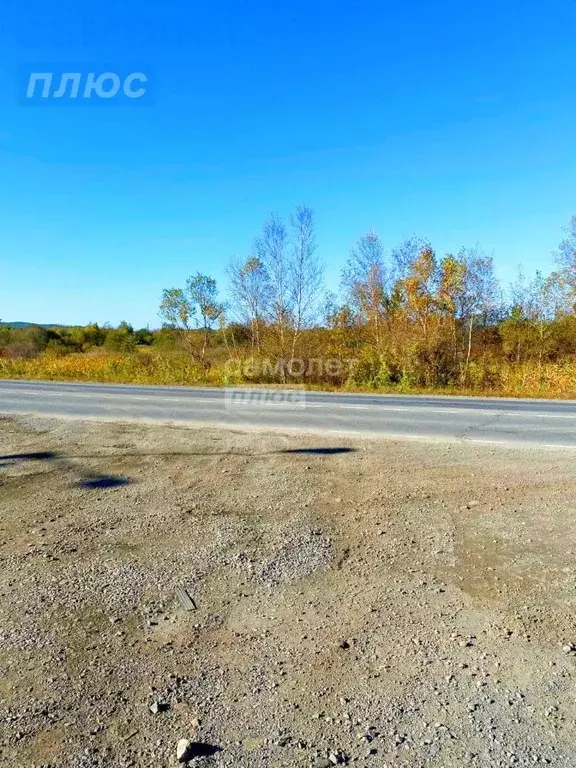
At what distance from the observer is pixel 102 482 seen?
6035mm

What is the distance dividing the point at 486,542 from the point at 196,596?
2.53 meters

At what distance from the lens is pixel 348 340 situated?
20047mm

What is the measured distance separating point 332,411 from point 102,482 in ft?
22.3

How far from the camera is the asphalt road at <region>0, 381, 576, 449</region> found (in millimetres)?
9031

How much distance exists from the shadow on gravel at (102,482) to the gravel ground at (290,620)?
0.20 feet

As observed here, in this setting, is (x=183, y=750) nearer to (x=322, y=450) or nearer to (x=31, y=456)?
(x=322, y=450)

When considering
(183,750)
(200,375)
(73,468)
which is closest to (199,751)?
(183,750)

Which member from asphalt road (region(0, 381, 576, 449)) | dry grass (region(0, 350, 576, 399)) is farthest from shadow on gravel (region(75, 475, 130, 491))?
dry grass (region(0, 350, 576, 399))

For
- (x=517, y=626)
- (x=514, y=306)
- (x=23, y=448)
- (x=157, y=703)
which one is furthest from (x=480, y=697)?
(x=514, y=306)

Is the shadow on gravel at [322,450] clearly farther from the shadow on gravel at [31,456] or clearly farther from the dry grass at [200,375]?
the dry grass at [200,375]

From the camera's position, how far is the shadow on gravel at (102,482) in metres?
A: 5.88

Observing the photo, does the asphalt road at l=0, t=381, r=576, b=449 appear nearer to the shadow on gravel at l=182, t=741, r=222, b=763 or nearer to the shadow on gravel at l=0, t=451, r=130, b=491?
the shadow on gravel at l=0, t=451, r=130, b=491

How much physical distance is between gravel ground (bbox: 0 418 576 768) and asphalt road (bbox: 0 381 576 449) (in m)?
2.82

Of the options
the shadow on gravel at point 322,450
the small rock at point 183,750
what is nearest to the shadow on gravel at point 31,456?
the shadow on gravel at point 322,450
